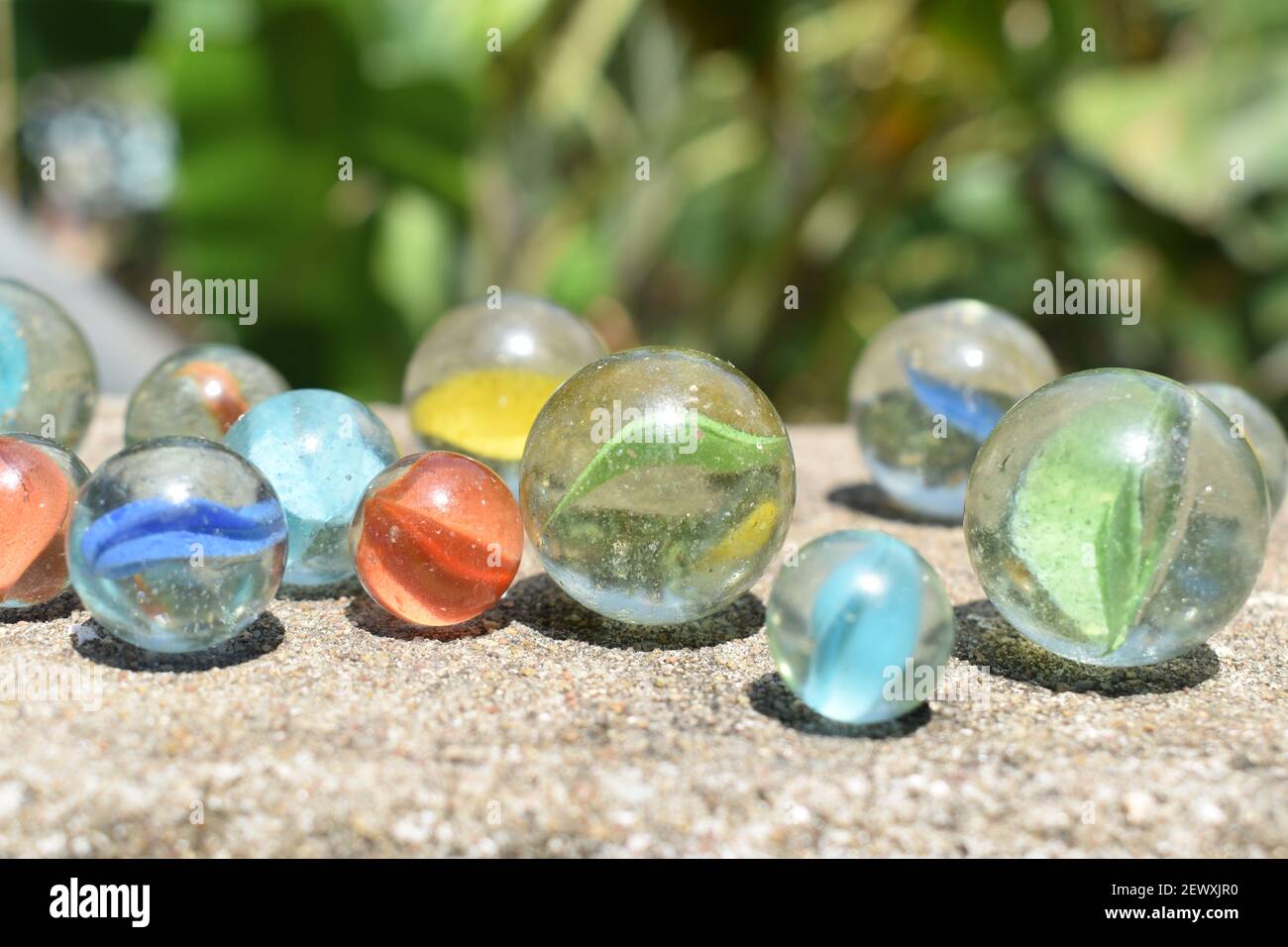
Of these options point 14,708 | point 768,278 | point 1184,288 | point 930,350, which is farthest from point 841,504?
point 1184,288

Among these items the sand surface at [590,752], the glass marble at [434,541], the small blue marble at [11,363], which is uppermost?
the small blue marble at [11,363]

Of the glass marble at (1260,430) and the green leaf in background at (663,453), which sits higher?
the green leaf in background at (663,453)

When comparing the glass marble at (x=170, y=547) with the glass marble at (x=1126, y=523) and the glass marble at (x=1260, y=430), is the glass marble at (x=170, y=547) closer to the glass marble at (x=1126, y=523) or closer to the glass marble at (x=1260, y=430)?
the glass marble at (x=1126, y=523)

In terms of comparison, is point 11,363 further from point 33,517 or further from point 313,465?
point 313,465

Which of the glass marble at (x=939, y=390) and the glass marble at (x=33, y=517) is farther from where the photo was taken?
the glass marble at (x=939, y=390)

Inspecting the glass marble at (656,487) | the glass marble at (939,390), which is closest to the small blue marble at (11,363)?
the glass marble at (656,487)

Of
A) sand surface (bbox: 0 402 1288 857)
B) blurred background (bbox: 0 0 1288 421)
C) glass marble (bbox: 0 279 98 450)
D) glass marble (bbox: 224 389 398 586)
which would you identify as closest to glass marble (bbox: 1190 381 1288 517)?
sand surface (bbox: 0 402 1288 857)

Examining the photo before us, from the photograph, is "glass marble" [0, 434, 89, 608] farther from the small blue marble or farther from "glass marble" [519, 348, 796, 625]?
"glass marble" [519, 348, 796, 625]
